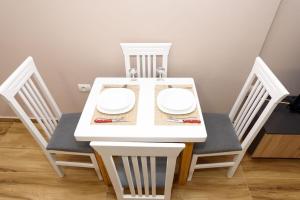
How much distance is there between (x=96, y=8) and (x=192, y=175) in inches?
52.9

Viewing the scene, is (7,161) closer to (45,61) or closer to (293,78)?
(45,61)

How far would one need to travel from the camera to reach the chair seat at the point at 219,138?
1.30m

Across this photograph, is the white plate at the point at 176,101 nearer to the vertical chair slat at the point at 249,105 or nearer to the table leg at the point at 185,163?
the table leg at the point at 185,163

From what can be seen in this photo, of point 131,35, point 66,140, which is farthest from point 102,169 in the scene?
point 131,35

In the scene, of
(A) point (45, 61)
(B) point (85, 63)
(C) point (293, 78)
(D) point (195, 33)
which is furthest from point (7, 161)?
(C) point (293, 78)

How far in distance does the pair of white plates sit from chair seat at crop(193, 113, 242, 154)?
0.27m

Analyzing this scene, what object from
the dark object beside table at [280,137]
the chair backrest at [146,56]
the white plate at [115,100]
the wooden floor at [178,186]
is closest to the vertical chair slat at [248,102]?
the dark object beside table at [280,137]

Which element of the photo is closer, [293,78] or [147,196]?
[147,196]

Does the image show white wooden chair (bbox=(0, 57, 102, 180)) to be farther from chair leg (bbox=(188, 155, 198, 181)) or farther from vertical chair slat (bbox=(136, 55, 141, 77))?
chair leg (bbox=(188, 155, 198, 181))

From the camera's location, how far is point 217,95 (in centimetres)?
178

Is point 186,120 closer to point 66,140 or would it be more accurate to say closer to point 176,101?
point 176,101

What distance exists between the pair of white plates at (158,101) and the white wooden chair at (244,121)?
0.96 ft

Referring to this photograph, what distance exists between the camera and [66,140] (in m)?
1.34

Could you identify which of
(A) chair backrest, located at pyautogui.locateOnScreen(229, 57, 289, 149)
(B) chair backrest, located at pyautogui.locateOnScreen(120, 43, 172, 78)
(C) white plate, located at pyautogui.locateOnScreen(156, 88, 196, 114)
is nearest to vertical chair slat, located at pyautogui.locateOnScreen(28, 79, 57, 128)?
(B) chair backrest, located at pyautogui.locateOnScreen(120, 43, 172, 78)
